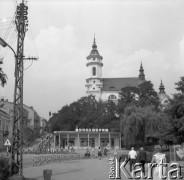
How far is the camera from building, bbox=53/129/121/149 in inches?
2891

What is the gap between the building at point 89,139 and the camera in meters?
73.4

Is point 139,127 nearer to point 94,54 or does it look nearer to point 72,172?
point 72,172

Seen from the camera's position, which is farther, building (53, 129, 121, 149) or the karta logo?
building (53, 129, 121, 149)

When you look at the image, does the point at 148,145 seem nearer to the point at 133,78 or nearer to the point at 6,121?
the point at 6,121

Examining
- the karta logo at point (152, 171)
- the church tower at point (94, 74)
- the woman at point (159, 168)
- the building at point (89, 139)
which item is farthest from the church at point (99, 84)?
the woman at point (159, 168)

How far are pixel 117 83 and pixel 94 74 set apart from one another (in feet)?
27.4

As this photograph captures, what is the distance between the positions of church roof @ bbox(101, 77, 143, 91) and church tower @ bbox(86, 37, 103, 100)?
264 cm

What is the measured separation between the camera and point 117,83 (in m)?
114

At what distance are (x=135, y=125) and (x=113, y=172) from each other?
2786 cm

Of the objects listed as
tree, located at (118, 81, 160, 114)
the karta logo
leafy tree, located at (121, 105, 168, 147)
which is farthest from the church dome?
the karta logo

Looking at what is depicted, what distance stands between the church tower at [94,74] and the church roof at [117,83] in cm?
264

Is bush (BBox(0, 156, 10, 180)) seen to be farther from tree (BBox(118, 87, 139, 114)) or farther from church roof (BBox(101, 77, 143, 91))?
church roof (BBox(101, 77, 143, 91))

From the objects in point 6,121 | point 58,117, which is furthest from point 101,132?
point 6,121

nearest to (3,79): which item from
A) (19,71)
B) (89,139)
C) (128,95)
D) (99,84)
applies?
(19,71)
